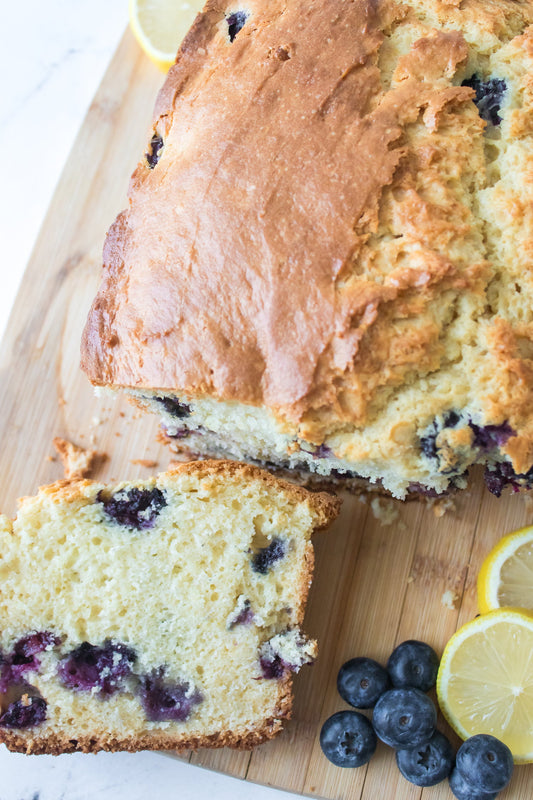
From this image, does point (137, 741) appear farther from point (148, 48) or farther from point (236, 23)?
point (148, 48)

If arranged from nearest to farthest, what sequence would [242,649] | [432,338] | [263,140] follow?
[432,338], [263,140], [242,649]

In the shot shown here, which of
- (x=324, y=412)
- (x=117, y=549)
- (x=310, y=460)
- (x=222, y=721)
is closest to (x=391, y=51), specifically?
(x=324, y=412)

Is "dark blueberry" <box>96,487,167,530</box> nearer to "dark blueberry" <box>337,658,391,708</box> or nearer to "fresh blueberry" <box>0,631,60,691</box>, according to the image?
"fresh blueberry" <box>0,631,60,691</box>

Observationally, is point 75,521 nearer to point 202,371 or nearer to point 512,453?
point 202,371

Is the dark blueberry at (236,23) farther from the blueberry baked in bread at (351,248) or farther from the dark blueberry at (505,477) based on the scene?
the dark blueberry at (505,477)

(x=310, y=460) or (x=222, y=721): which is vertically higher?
(x=310, y=460)

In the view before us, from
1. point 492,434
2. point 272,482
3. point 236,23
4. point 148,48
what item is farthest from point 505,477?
point 148,48
